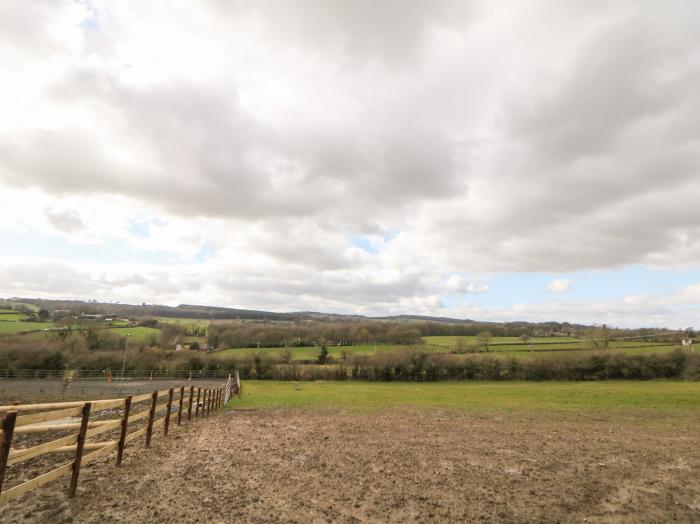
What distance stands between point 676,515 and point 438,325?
4409 inches

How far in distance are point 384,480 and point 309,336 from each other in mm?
89606

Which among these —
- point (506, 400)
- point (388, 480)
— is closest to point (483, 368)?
point (506, 400)

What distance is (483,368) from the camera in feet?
211

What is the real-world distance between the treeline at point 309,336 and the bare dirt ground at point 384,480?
248ft

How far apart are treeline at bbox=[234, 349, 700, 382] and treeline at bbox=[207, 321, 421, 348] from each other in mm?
19680

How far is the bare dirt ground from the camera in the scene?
19.5 feet

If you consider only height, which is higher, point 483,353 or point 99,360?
Answer: point 483,353

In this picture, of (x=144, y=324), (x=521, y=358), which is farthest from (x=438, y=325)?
(x=144, y=324)

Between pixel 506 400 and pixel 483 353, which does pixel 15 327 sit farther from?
pixel 506 400

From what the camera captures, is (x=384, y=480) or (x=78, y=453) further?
(x=384, y=480)

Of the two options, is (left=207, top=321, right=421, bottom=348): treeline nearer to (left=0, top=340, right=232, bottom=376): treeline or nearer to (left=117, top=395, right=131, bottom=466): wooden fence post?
(left=0, top=340, right=232, bottom=376): treeline

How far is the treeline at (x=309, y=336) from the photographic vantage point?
8869cm

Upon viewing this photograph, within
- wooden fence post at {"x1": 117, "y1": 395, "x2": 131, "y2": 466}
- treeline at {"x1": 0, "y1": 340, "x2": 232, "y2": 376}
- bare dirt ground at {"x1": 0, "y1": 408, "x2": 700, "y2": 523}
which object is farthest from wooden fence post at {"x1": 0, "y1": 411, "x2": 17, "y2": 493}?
treeline at {"x1": 0, "y1": 340, "x2": 232, "y2": 376}

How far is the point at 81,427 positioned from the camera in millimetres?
6695
